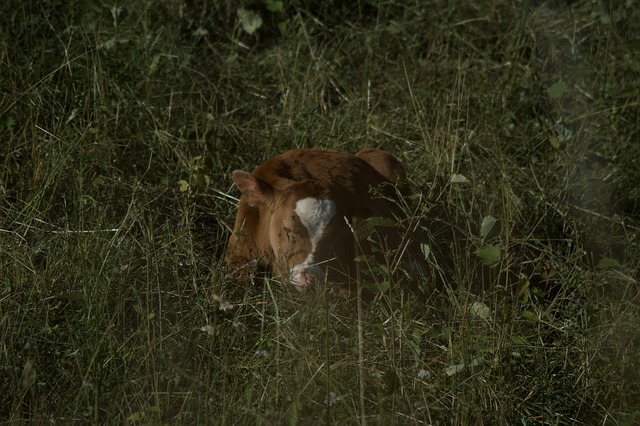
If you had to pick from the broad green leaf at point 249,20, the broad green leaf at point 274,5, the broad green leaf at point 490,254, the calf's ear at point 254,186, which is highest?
the broad green leaf at point 490,254

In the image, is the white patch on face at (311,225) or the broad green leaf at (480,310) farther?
the white patch on face at (311,225)

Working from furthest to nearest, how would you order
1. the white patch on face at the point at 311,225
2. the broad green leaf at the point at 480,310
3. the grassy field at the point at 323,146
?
1. the white patch on face at the point at 311,225
2. the broad green leaf at the point at 480,310
3. the grassy field at the point at 323,146

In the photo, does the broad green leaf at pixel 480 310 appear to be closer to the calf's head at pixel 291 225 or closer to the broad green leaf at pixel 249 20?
the calf's head at pixel 291 225

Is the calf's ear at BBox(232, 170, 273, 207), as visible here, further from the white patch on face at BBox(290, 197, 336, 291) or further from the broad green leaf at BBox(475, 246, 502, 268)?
the broad green leaf at BBox(475, 246, 502, 268)

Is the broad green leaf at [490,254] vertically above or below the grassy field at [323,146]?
above

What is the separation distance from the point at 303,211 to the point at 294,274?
0.20 m

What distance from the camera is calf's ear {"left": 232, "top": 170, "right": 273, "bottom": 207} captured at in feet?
11.2

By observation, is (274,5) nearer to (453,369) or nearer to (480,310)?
(480,310)

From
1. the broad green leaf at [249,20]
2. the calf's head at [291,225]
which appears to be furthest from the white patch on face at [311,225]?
the broad green leaf at [249,20]

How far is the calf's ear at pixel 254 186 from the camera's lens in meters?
3.42

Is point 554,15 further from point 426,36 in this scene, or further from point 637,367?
point 637,367

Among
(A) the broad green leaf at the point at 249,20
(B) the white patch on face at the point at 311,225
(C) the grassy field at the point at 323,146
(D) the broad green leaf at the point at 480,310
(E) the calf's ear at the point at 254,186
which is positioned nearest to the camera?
(C) the grassy field at the point at 323,146

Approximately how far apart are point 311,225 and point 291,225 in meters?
0.06

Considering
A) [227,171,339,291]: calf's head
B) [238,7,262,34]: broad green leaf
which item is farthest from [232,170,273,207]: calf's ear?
[238,7,262,34]: broad green leaf
